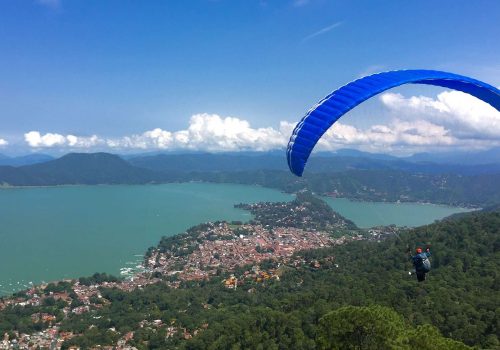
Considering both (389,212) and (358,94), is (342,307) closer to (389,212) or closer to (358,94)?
(358,94)

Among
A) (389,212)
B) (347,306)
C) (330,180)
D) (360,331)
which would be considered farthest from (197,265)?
(330,180)

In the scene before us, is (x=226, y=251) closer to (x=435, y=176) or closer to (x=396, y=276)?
(x=396, y=276)

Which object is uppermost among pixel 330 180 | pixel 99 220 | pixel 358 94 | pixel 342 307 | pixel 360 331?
A: pixel 358 94

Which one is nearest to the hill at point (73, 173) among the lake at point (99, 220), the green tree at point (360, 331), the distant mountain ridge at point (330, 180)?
the distant mountain ridge at point (330, 180)

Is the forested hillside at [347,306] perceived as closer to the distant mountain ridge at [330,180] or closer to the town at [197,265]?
the town at [197,265]

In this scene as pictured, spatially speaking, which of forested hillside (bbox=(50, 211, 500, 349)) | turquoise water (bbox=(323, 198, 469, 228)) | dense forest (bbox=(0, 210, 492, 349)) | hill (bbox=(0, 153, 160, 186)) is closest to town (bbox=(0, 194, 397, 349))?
dense forest (bbox=(0, 210, 492, 349))

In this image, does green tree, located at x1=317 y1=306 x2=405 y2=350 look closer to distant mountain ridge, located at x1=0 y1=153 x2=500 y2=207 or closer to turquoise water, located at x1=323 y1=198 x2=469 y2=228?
turquoise water, located at x1=323 y1=198 x2=469 y2=228

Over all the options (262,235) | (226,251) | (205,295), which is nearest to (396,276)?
(205,295)
